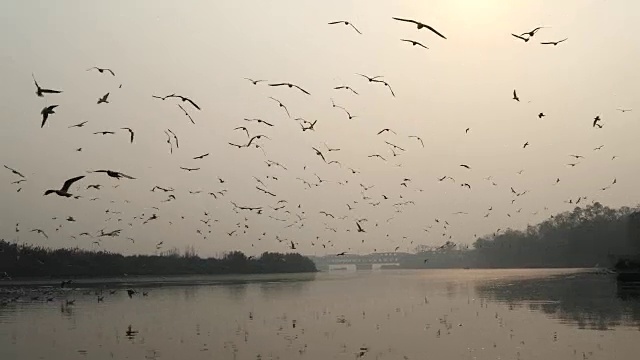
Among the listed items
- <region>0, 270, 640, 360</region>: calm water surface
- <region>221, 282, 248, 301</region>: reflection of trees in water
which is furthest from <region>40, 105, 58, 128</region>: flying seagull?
<region>221, 282, 248, 301</region>: reflection of trees in water

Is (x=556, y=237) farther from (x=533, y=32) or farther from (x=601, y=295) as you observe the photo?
(x=533, y=32)

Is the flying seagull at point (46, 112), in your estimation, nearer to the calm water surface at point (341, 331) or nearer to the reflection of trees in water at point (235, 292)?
the calm water surface at point (341, 331)

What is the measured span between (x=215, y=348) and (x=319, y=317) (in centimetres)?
1307

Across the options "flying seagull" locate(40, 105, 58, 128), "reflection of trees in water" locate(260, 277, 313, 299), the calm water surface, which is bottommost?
"reflection of trees in water" locate(260, 277, 313, 299)

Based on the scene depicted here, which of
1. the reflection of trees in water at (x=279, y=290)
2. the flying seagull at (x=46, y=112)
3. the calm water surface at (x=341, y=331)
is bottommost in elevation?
the reflection of trees in water at (x=279, y=290)

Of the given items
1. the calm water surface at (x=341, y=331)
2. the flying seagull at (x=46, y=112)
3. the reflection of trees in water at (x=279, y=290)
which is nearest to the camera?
the flying seagull at (x=46, y=112)

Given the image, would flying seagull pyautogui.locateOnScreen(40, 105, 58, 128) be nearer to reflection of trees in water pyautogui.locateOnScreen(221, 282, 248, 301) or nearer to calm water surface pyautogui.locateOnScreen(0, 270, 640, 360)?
calm water surface pyautogui.locateOnScreen(0, 270, 640, 360)

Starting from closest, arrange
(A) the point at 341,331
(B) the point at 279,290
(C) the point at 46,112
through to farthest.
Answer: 1. (C) the point at 46,112
2. (A) the point at 341,331
3. (B) the point at 279,290

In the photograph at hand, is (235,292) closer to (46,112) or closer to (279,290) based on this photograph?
(279,290)

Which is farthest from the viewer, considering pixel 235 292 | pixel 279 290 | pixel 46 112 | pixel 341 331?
pixel 279 290

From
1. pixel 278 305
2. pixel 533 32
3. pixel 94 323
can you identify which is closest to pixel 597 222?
pixel 278 305

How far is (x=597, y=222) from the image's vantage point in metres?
168

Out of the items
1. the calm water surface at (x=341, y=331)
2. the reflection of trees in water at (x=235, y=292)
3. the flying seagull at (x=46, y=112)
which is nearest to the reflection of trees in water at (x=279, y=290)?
the reflection of trees in water at (x=235, y=292)

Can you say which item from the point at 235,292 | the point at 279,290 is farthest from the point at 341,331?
the point at 279,290
